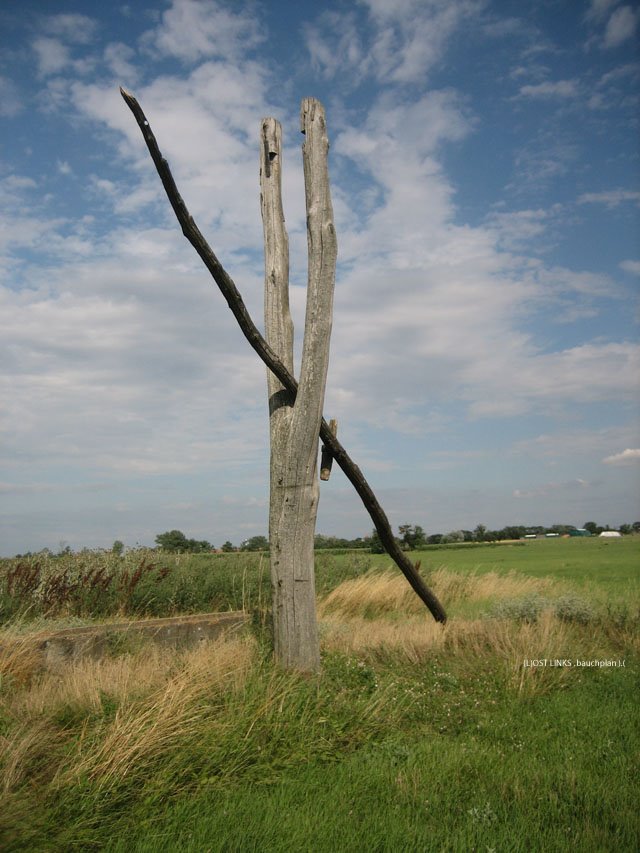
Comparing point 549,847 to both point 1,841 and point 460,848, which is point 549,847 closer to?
point 460,848

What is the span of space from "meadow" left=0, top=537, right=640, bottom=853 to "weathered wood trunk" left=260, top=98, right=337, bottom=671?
1.53ft

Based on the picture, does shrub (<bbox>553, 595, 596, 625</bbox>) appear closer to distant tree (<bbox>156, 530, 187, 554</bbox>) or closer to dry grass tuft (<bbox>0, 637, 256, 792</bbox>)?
dry grass tuft (<bbox>0, 637, 256, 792</bbox>)

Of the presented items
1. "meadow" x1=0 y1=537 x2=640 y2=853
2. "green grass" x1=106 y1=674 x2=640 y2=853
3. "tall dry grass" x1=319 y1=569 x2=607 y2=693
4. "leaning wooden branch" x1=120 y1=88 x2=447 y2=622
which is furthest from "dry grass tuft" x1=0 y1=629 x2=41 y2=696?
"leaning wooden branch" x1=120 y1=88 x2=447 y2=622

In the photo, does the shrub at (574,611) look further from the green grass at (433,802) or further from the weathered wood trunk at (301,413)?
the weathered wood trunk at (301,413)

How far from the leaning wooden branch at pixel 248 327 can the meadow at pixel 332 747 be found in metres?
1.39

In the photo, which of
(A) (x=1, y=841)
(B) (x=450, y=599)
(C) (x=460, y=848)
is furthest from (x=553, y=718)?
(B) (x=450, y=599)

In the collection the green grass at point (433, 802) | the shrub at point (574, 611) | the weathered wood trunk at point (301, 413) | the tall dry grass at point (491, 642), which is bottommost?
the green grass at point (433, 802)

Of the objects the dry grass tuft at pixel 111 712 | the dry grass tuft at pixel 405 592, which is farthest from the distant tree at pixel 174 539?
the dry grass tuft at pixel 111 712

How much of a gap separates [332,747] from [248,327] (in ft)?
11.6

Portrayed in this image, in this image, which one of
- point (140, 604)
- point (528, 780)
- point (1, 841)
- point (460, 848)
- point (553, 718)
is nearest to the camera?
point (1, 841)

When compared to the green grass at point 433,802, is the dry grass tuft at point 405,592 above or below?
above

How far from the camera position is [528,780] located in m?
4.08

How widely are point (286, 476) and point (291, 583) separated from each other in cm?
98

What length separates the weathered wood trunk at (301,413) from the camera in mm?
5734
